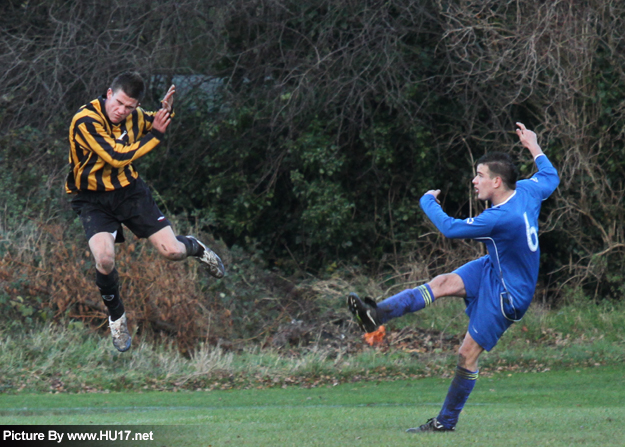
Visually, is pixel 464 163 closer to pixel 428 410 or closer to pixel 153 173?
pixel 153 173

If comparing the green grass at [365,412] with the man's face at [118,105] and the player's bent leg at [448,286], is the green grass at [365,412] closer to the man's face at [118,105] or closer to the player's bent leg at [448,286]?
the player's bent leg at [448,286]

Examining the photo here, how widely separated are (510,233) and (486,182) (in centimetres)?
42

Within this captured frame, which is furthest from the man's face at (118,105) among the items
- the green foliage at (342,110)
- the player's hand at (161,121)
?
the green foliage at (342,110)

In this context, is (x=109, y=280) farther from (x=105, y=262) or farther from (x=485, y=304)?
(x=485, y=304)

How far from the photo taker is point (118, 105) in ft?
21.6

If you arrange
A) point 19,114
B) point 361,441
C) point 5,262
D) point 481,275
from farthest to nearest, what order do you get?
point 19,114, point 5,262, point 481,275, point 361,441

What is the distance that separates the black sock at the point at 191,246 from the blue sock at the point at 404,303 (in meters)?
2.13

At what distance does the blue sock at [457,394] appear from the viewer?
19.8ft

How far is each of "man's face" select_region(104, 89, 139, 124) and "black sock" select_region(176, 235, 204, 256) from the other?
1.20m

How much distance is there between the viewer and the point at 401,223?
1496 cm

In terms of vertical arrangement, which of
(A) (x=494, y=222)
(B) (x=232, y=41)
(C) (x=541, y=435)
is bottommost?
(C) (x=541, y=435)

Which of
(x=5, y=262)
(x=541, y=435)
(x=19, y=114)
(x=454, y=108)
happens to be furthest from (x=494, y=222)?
(x=19, y=114)

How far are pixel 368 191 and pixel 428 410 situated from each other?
24.5ft

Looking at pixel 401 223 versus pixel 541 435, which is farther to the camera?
pixel 401 223
